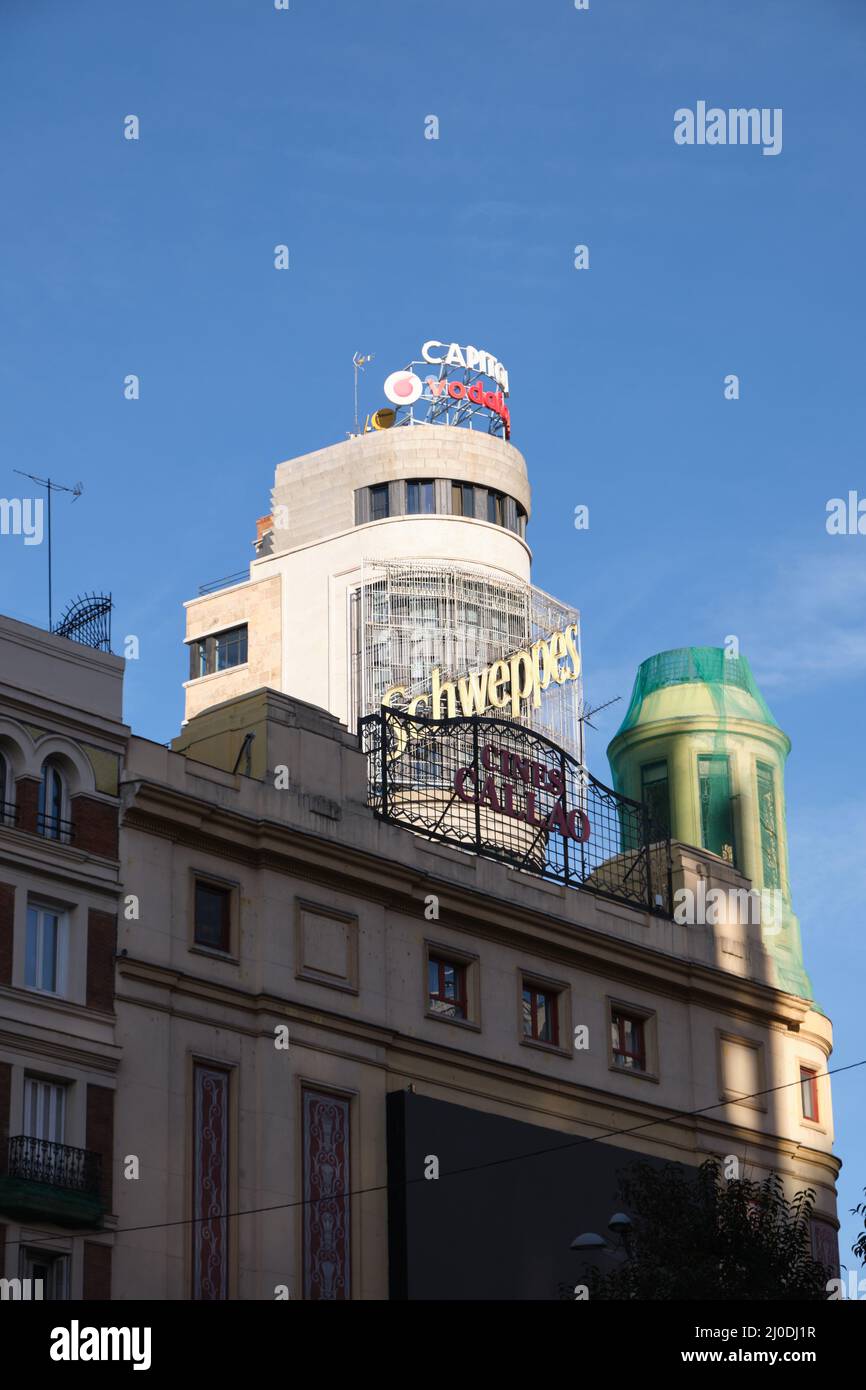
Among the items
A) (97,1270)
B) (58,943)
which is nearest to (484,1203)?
(97,1270)

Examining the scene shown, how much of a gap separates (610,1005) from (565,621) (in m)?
54.4

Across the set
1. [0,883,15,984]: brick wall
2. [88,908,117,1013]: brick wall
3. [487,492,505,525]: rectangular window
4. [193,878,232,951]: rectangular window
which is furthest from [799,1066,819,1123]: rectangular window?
[487,492,505,525]: rectangular window

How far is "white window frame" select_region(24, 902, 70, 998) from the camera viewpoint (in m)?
52.9

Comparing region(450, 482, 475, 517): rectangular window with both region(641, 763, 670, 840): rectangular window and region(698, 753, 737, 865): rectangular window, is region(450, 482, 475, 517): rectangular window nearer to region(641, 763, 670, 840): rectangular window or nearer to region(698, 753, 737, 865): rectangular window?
region(641, 763, 670, 840): rectangular window

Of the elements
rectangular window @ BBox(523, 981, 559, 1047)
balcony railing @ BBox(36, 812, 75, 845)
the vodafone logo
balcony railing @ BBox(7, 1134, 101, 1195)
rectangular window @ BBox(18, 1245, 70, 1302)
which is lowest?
rectangular window @ BBox(18, 1245, 70, 1302)

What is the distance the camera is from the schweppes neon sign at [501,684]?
344 feet

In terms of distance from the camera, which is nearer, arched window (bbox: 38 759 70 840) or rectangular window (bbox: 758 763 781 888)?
arched window (bbox: 38 759 70 840)

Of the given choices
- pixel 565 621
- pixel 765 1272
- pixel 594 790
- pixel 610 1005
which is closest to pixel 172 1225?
pixel 765 1272

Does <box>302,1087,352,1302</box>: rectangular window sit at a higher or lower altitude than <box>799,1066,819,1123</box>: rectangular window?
lower

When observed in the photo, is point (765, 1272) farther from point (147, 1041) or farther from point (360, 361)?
point (360, 361)

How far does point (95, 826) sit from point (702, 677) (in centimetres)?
7474

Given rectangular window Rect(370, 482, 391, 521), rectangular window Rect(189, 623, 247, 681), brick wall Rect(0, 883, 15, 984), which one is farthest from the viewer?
rectangular window Rect(189, 623, 247, 681)

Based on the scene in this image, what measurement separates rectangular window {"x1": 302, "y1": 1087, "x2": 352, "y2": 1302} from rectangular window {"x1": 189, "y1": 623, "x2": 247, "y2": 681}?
217 ft

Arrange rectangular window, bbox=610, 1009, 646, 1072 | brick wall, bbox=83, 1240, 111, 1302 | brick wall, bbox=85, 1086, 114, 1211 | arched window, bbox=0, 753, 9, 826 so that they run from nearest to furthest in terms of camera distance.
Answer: brick wall, bbox=83, 1240, 111, 1302
brick wall, bbox=85, 1086, 114, 1211
arched window, bbox=0, 753, 9, 826
rectangular window, bbox=610, 1009, 646, 1072
